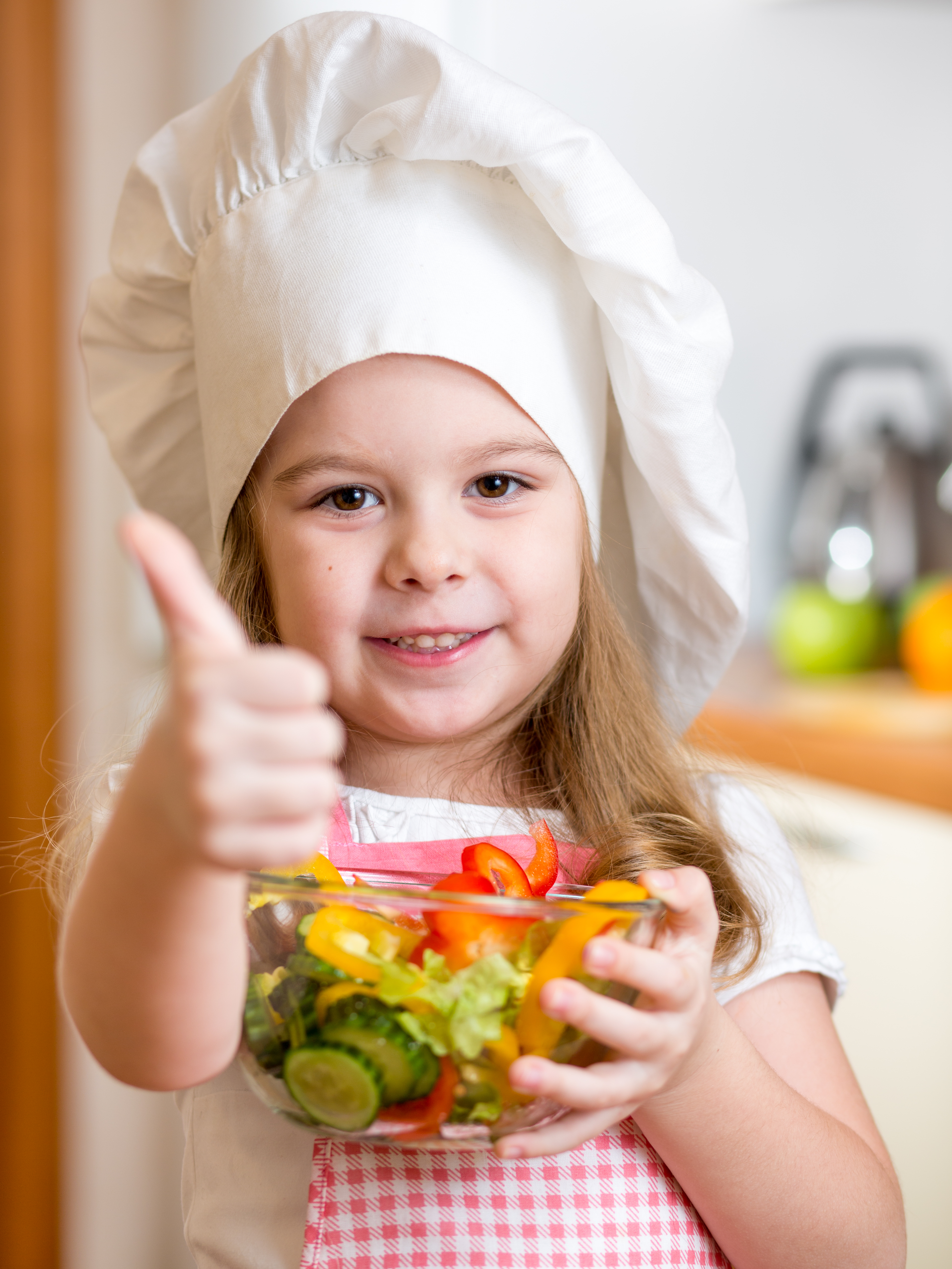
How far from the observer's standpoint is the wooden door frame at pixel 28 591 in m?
1.42

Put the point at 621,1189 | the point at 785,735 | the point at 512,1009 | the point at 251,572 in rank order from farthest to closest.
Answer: the point at 785,735 → the point at 251,572 → the point at 621,1189 → the point at 512,1009

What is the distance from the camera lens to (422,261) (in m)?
0.65

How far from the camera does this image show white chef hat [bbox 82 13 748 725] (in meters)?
0.64

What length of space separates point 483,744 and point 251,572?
186mm

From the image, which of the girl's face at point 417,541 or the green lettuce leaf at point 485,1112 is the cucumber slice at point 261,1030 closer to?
the green lettuce leaf at point 485,1112

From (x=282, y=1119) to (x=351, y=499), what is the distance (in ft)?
1.08

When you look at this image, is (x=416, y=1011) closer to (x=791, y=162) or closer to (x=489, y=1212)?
(x=489, y=1212)

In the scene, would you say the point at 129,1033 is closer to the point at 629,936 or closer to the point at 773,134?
the point at 629,936

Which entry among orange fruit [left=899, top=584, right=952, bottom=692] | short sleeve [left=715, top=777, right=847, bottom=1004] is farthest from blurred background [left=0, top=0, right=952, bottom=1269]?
short sleeve [left=715, top=777, right=847, bottom=1004]

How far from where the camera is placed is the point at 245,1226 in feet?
2.11

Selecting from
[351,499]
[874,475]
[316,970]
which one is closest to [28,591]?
[351,499]

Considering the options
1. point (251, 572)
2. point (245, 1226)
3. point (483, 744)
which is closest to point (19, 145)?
point (251, 572)

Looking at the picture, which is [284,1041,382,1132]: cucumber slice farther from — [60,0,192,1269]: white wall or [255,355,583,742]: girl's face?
[60,0,192,1269]: white wall

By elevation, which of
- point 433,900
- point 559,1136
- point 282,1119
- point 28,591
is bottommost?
point 28,591
